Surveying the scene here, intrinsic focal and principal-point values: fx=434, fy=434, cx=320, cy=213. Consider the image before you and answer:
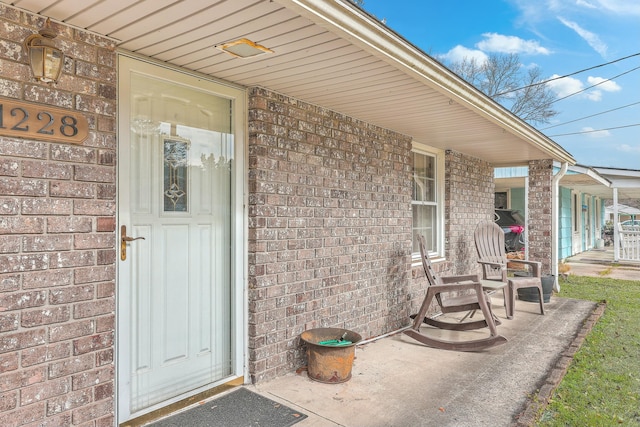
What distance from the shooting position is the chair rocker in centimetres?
544

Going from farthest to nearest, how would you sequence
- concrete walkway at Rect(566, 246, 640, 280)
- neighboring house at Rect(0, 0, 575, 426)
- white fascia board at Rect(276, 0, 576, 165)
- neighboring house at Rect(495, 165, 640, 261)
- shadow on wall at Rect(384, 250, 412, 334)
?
1. neighboring house at Rect(495, 165, 640, 261)
2. concrete walkway at Rect(566, 246, 640, 280)
3. shadow on wall at Rect(384, 250, 412, 334)
4. neighboring house at Rect(0, 0, 575, 426)
5. white fascia board at Rect(276, 0, 576, 165)

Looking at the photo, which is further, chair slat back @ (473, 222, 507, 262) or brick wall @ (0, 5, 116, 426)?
chair slat back @ (473, 222, 507, 262)

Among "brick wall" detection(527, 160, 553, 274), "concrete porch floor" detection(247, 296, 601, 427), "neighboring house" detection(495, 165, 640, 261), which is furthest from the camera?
"neighboring house" detection(495, 165, 640, 261)

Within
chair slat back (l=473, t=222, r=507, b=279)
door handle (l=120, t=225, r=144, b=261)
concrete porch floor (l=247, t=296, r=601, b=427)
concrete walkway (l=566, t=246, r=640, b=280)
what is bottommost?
concrete walkway (l=566, t=246, r=640, b=280)

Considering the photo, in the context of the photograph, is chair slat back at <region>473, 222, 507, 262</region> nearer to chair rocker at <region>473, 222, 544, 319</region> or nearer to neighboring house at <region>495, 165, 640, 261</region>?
chair rocker at <region>473, 222, 544, 319</region>

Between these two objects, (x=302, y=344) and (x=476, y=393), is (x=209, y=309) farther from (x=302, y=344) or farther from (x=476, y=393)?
(x=476, y=393)

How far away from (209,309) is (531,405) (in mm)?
2342

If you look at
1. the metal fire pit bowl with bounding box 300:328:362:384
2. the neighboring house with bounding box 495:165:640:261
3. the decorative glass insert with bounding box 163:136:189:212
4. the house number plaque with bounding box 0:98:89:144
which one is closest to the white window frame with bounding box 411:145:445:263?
the neighboring house with bounding box 495:165:640:261

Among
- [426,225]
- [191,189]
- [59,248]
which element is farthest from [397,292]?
[59,248]

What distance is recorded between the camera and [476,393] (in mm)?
3191

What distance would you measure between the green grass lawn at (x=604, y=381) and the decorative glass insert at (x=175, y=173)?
2732mm

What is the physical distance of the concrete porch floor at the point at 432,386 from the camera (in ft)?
9.24

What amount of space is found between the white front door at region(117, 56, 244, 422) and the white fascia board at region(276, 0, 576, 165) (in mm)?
1257

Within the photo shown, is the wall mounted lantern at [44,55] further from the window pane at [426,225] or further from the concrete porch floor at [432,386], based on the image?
the window pane at [426,225]
